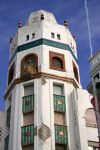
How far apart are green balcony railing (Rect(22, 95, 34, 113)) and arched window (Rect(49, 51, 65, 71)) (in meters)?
4.46

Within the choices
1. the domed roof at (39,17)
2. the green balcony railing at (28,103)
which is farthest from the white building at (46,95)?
the domed roof at (39,17)

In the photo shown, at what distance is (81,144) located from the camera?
3014 centimetres

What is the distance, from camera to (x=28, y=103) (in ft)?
107

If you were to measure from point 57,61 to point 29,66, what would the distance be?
2.93 metres

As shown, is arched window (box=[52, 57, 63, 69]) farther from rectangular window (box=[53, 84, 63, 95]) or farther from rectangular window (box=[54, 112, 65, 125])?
rectangular window (box=[54, 112, 65, 125])

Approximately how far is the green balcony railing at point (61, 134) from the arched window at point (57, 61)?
6.76m

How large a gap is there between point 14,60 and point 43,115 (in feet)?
29.3

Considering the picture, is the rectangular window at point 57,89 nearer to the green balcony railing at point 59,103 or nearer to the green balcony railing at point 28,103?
the green balcony railing at point 59,103

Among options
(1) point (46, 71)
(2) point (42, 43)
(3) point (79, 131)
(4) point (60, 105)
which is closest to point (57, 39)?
(2) point (42, 43)

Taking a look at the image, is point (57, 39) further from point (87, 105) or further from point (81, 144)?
point (81, 144)

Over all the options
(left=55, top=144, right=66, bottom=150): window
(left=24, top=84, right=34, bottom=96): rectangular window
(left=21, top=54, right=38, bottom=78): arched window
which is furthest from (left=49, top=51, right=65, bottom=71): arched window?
(left=55, top=144, right=66, bottom=150): window

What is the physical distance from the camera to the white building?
3048 cm

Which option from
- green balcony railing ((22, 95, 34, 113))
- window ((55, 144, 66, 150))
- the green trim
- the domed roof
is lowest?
window ((55, 144, 66, 150))

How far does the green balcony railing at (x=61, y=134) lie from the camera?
3026cm
